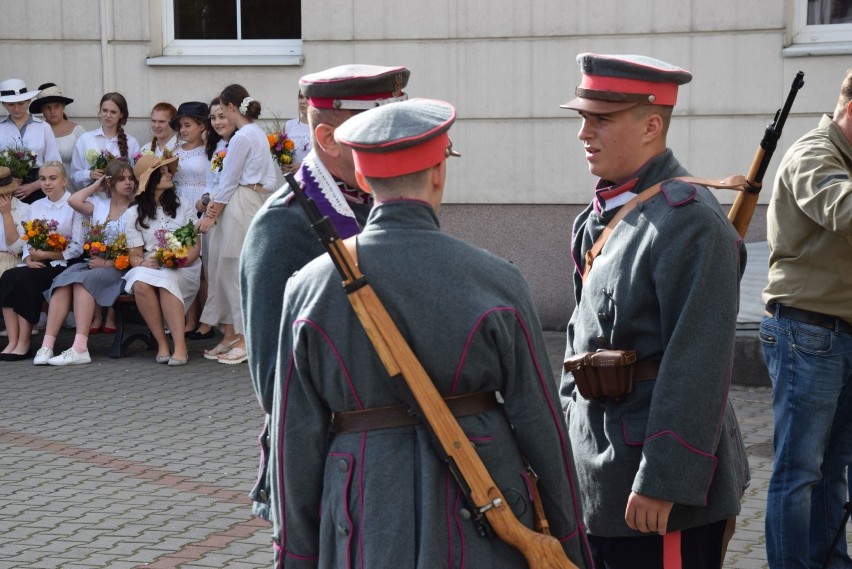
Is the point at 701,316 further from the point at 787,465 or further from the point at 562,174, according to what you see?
the point at 562,174

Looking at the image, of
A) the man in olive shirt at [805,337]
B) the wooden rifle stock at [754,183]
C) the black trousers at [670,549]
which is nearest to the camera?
the black trousers at [670,549]

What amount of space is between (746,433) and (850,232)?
3.51 metres

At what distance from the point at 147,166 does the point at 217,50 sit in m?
1.87

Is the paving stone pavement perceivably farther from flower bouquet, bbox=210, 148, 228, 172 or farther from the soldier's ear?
the soldier's ear

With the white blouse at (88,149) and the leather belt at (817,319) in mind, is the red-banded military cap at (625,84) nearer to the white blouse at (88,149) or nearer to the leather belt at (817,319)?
the leather belt at (817,319)

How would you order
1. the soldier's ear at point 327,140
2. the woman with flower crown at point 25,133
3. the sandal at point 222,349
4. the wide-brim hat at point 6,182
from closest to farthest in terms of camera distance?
the soldier's ear at point 327,140 → the sandal at point 222,349 → the wide-brim hat at point 6,182 → the woman with flower crown at point 25,133

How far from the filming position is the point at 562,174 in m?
11.1

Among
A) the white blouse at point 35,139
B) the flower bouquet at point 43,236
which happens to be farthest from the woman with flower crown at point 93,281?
the white blouse at point 35,139

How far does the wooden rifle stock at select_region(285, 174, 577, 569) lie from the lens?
273cm

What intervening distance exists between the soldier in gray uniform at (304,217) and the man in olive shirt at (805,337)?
1.74 m

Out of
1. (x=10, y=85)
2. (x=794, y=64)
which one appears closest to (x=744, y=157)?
(x=794, y=64)

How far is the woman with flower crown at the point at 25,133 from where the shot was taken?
11.5 m

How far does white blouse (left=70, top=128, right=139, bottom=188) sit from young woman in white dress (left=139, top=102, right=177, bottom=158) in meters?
0.16

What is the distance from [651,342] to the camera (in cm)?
354
